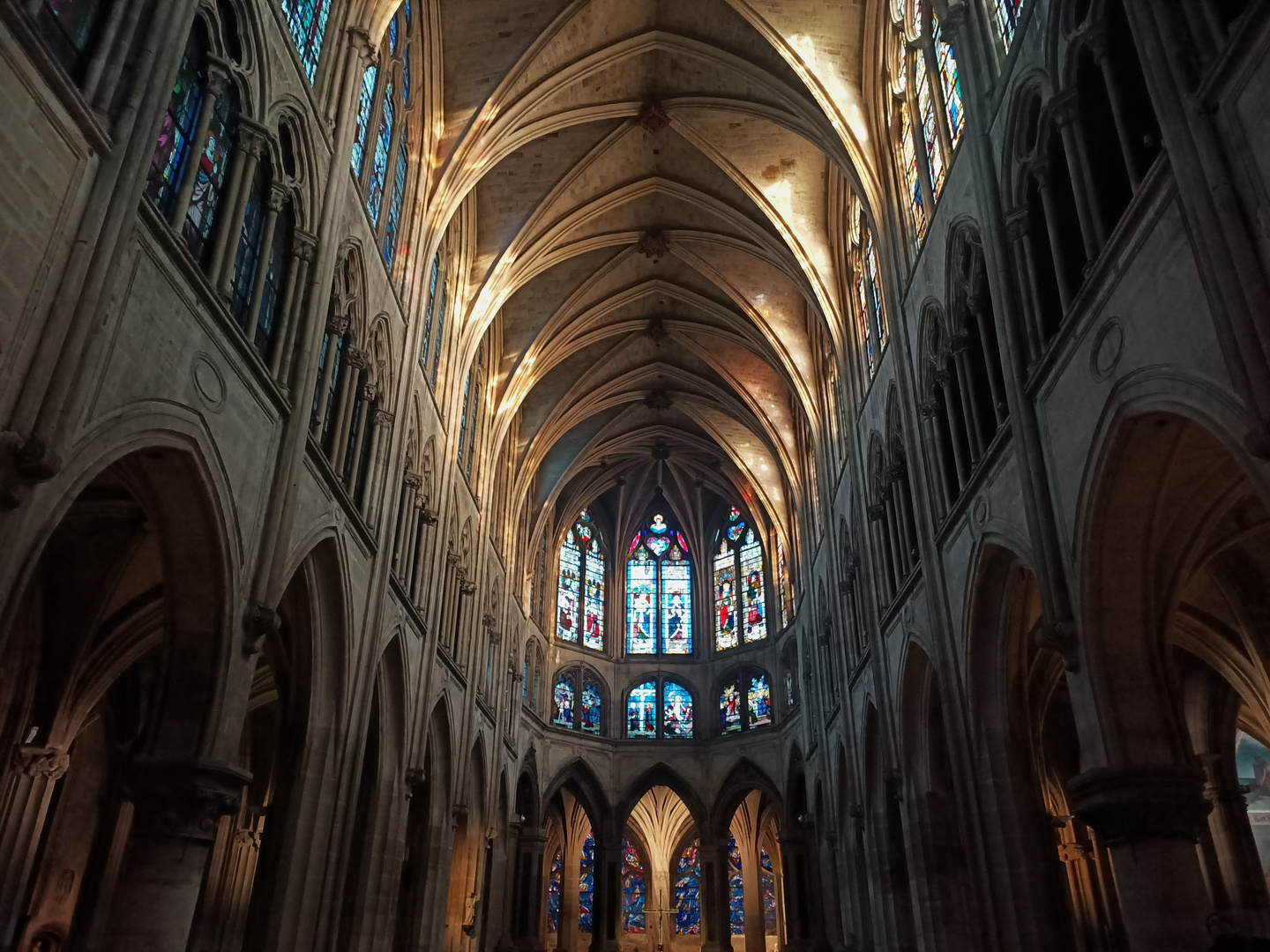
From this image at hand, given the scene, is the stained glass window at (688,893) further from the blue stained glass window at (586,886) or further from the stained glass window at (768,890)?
the blue stained glass window at (586,886)

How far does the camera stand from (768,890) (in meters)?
39.3

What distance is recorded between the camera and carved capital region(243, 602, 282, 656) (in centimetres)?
1059

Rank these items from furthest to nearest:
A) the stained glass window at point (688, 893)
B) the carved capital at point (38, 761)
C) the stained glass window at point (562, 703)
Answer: the stained glass window at point (688, 893)
the stained glass window at point (562, 703)
the carved capital at point (38, 761)

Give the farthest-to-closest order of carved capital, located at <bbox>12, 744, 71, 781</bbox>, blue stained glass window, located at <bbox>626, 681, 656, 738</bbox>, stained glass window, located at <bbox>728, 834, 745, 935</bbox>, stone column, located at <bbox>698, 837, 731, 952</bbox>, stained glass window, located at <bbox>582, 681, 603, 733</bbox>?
stained glass window, located at <bbox>728, 834, 745, 935</bbox>
blue stained glass window, located at <bbox>626, 681, 656, 738</bbox>
stained glass window, located at <bbox>582, 681, 603, 733</bbox>
stone column, located at <bbox>698, 837, 731, 952</bbox>
carved capital, located at <bbox>12, 744, 71, 781</bbox>

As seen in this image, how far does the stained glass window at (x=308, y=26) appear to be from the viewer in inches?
514

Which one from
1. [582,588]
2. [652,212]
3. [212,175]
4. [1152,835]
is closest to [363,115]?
[212,175]

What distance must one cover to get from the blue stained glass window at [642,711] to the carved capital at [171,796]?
26.9 m

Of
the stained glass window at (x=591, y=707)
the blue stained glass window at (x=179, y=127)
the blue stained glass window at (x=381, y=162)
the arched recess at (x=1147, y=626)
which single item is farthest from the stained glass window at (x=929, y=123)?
the stained glass window at (x=591, y=707)

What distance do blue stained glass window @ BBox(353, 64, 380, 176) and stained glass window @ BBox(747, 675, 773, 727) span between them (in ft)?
79.7

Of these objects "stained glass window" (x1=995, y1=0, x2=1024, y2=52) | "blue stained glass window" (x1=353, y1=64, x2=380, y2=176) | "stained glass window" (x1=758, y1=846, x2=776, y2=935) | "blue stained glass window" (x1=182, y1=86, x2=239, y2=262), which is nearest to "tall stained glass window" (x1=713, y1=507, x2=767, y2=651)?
Answer: "stained glass window" (x1=758, y1=846, x2=776, y2=935)

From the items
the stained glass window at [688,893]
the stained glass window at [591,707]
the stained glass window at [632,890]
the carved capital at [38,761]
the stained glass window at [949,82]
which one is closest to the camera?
the stained glass window at [949,82]

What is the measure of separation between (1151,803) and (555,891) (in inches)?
1229

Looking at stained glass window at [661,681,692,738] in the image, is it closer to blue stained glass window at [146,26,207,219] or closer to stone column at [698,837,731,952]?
stone column at [698,837,731,952]

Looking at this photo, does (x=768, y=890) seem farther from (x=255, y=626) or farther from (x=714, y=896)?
(x=255, y=626)
